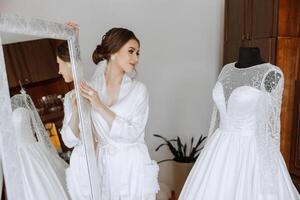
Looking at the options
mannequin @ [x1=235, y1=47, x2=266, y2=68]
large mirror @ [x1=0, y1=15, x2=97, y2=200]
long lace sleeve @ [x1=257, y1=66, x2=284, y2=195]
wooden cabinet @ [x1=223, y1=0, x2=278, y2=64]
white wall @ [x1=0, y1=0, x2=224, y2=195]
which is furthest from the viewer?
white wall @ [x1=0, y1=0, x2=224, y2=195]

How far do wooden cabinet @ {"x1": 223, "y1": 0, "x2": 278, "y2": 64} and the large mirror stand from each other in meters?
1.22

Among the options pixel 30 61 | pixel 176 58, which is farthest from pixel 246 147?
pixel 176 58

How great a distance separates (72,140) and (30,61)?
0.36 metres

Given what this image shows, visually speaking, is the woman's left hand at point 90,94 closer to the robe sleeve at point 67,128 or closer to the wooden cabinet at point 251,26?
the robe sleeve at point 67,128

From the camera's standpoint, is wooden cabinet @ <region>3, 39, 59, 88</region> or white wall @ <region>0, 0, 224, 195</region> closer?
wooden cabinet @ <region>3, 39, 59, 88</region>

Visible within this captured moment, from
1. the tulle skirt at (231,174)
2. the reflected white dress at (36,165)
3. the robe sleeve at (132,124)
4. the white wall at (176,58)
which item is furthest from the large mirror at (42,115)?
the white wall at (176,58)

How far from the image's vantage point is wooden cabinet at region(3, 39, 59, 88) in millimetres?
884

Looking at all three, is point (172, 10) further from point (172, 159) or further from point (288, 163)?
point (288, 163)

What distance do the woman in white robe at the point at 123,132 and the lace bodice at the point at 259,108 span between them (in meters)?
0.49

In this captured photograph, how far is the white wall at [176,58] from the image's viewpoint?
234cm

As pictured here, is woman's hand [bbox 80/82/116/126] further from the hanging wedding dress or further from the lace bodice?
the lace bodice

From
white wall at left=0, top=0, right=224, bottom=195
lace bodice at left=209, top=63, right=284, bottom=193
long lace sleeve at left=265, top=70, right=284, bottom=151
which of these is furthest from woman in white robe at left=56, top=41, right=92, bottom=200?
white wall at left=0, top=0, right=224, bottom=195

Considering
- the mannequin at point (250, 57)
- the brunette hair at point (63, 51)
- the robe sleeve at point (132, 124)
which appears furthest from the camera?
the mannequin at point (250, 57)

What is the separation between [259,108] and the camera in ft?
4.66
